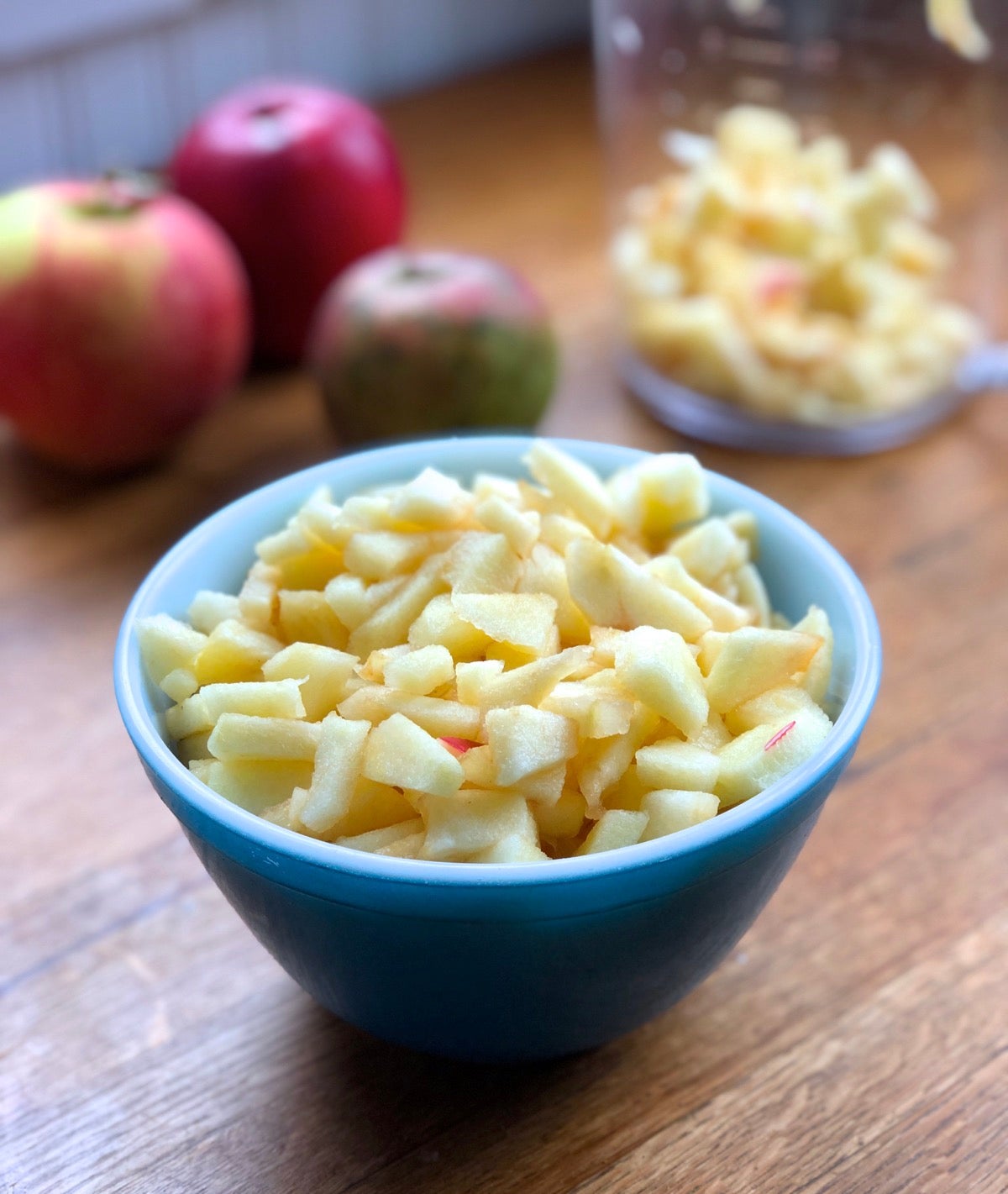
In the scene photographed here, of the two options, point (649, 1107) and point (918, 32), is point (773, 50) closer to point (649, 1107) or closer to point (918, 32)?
point (918, 32)

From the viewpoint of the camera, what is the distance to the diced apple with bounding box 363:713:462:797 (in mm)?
505

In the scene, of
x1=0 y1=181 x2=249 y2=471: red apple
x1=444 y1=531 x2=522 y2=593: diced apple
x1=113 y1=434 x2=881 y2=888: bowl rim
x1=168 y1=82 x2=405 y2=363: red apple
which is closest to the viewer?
x1=113 y1=434 x2=881 y2=888: bowl rim

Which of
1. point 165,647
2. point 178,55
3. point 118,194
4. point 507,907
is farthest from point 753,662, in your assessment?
point 178,55

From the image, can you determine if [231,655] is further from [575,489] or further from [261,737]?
[575,489]

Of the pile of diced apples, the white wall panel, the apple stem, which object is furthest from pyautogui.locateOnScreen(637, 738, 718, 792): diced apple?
the white wall panel

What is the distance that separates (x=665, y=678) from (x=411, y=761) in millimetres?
101

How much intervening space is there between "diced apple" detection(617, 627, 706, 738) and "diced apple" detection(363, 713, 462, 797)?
0.08m

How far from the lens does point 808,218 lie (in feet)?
3.56

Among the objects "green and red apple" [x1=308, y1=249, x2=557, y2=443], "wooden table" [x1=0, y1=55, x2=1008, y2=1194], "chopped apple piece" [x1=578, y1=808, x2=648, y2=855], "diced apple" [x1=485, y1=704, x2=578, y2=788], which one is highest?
"diced apple" [x1=485, y1=704, x2=578, y2=788]

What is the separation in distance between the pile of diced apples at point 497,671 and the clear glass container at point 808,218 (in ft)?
1.49

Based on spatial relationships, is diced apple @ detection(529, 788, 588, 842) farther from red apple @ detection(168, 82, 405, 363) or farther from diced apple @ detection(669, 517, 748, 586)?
red apple @ detection(168, 82, 405, 363)

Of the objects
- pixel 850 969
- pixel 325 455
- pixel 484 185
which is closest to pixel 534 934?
pixel 850 969

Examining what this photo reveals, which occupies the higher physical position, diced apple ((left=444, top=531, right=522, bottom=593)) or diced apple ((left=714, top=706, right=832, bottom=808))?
diced apple ((left=444, top=531, right=522, bottom=593))

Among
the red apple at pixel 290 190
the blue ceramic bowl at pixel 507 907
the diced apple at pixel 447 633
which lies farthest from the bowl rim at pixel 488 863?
the red apple at pixel 290 190
